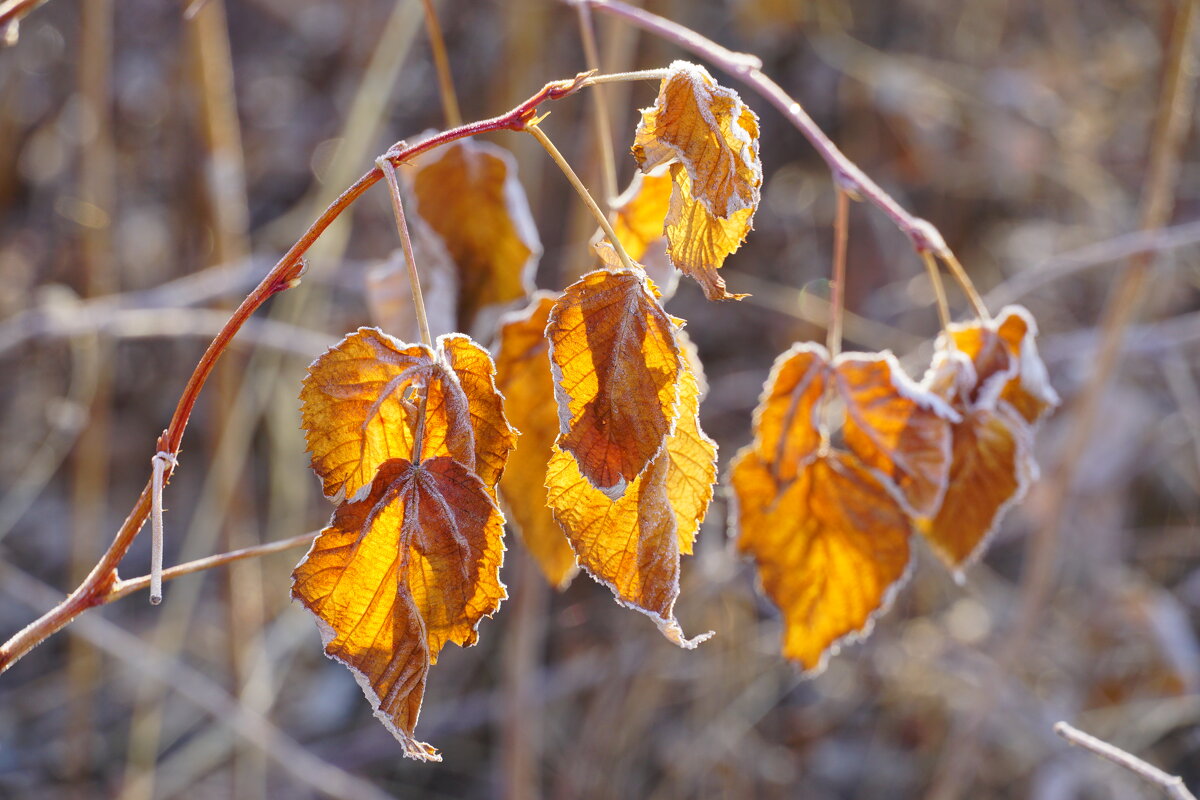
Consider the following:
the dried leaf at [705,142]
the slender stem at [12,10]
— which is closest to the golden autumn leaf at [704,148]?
the dried leaf at [705,142]

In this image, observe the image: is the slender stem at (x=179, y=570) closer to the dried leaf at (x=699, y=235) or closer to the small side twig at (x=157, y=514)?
the small side twig at (x=157, y=514)

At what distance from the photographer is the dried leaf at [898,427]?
0.66 metres

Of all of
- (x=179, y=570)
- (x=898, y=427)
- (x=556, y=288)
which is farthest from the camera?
(x=556, y=288)

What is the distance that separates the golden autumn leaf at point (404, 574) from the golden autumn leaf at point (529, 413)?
193 millimetres

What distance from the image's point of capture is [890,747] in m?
2.12

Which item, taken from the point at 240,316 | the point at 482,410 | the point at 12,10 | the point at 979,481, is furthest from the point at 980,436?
the point at 12,10

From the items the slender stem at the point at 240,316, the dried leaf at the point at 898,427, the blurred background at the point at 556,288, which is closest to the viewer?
the slender stem at the point at 240,316

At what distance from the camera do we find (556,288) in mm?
2469

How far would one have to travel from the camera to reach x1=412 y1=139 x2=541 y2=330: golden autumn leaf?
0.77 meters

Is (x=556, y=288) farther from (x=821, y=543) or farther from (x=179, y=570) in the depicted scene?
(x=179, y=570)

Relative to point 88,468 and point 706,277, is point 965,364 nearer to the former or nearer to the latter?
point 706,277

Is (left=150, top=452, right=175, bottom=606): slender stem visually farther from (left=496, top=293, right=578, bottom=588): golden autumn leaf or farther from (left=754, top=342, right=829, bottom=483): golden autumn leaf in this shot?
(left=754, top=342, right=829, bottom=483): golden autumn leaf

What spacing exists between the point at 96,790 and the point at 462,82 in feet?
5.95

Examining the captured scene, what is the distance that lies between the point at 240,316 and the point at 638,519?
22 centimetres
